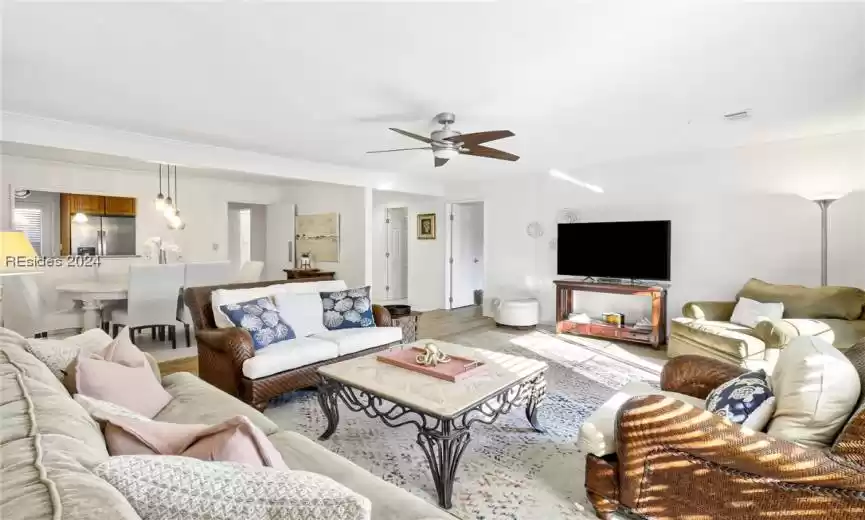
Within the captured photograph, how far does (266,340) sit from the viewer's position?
10.1 ft

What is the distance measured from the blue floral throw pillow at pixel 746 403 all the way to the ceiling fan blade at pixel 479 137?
189 centimetres

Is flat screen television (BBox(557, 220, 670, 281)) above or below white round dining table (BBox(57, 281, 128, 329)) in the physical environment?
above

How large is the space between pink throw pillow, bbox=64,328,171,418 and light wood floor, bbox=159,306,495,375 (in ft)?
7.72

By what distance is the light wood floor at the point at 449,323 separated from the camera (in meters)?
5.46

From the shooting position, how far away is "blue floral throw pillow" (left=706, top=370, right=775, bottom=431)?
63.0 inches

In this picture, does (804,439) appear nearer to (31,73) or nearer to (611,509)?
(611,509)

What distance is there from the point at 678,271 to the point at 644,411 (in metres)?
3.93

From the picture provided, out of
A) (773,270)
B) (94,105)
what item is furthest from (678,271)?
(94,105)

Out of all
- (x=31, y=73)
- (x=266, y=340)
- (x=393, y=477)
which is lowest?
(x=393, y=477)

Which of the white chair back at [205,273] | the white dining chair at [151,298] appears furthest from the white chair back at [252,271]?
the white dining chair at [151,298]

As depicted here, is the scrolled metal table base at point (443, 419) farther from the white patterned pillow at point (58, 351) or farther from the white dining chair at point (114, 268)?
the white dining chair at point (114, 268)

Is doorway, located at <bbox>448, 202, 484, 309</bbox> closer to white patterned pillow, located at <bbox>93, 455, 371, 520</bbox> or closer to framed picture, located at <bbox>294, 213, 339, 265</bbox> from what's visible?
framed picture, located at <bbox>294, 213, 339, 265</bbox>

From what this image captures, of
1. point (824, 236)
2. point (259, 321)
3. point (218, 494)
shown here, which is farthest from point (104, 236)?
point (824, 236)

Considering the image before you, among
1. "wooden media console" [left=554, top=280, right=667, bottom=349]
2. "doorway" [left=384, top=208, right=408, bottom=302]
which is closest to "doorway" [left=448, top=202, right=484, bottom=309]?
"doorway" [left=384, top=208, right=408, bottom=302]
